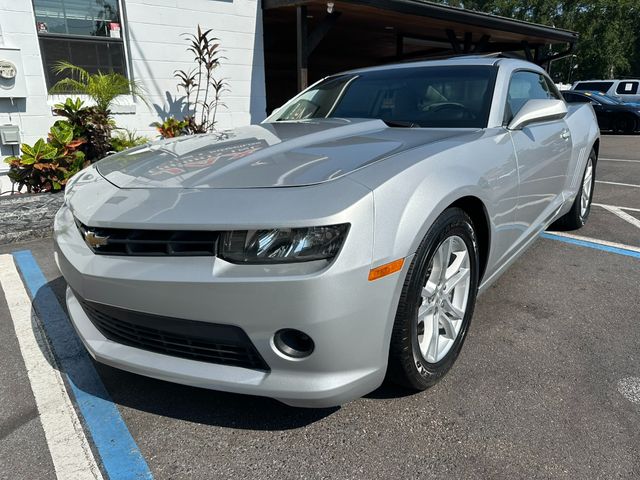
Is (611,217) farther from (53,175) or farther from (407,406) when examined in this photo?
(53,175)

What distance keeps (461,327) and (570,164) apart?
7.06 ft

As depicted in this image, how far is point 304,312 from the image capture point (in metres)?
1.65

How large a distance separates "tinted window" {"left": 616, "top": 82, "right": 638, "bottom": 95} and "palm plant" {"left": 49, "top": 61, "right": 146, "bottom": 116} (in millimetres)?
18977

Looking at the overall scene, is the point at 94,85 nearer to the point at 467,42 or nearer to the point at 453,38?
the point at 453,38

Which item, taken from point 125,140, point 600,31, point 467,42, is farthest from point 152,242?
point 600,31

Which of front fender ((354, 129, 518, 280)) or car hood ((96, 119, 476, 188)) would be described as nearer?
front fender ((354, 129, 518, 280))

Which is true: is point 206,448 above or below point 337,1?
below

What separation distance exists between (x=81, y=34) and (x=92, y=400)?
6070 millimetres

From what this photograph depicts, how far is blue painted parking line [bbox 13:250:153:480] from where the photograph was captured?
185cm

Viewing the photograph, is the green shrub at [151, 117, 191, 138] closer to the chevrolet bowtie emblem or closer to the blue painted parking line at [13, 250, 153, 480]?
the blue painted parking line at [13, 250, 153, 480]

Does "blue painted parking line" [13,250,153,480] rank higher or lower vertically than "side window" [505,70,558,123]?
lower

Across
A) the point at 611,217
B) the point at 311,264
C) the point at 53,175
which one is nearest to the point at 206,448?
the point at 311,264

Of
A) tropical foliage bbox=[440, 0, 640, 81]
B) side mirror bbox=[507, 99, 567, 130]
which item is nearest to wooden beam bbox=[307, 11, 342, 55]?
side mirror bbox=[507, 99, 567, 130]

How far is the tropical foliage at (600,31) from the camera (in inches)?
1583
